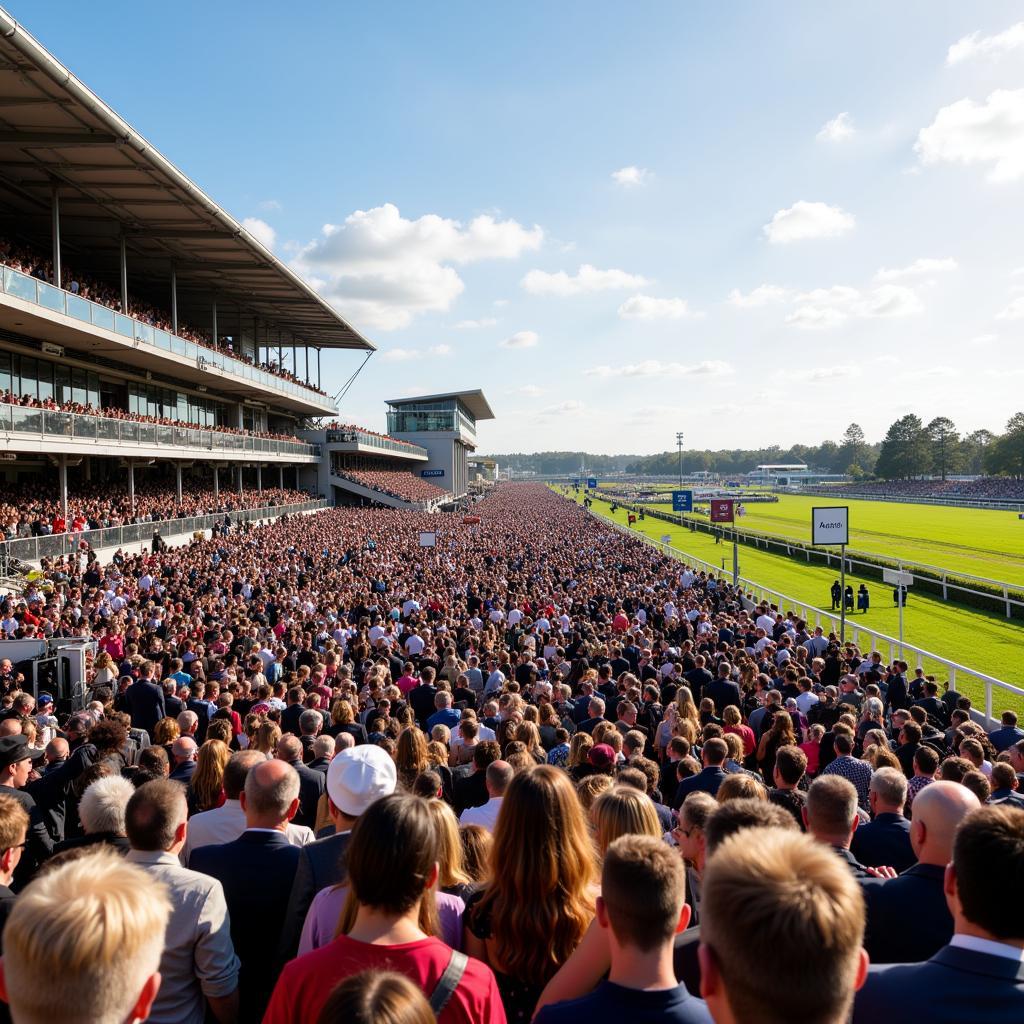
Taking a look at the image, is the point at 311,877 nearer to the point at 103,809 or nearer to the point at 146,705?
the point at 103,809

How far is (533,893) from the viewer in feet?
8.26

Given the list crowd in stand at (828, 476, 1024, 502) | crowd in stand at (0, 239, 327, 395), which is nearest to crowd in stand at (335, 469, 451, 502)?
crowd in stand at (0, 239, 327, 395)

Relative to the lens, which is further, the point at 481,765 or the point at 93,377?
the point at 93,377

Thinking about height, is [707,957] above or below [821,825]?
above

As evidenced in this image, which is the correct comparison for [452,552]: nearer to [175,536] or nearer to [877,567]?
[175,536]

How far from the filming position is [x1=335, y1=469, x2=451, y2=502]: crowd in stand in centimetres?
5280

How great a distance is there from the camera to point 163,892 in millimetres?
1743

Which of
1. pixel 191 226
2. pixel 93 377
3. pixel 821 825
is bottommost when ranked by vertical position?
pixel 821 825

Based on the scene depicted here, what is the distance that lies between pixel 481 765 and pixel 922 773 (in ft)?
11.3

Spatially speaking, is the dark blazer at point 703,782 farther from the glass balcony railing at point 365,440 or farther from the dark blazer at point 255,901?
the glass balcony railing at point 365,440

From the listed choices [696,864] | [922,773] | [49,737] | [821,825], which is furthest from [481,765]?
[49,737]

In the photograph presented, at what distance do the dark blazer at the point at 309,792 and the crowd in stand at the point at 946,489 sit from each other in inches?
3706

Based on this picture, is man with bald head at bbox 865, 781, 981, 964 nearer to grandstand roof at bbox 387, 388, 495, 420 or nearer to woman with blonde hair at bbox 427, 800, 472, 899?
woman with blonde hair at bbox 427, 800, 472, 899

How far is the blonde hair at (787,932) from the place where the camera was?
1495mm
